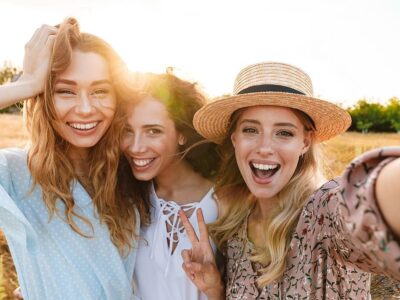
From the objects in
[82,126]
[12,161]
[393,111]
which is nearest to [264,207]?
[82,126]

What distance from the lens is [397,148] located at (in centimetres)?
104

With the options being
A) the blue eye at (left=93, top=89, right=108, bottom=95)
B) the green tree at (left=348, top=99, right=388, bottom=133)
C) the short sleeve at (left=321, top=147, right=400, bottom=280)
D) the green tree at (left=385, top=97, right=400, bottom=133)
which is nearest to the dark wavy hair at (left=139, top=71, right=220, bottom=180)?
the blue eye at (left=93, top=89, right=108, bottom=95)

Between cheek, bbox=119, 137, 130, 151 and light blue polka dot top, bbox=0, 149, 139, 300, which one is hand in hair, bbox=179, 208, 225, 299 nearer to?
light blue polka dot top, bbox=0, 149, 139, 300

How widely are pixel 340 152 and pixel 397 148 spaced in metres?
11.1

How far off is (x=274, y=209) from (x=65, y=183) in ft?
3.78

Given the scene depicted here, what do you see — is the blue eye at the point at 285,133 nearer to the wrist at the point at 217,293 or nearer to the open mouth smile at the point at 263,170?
the open mouth smile at the point at 263,170

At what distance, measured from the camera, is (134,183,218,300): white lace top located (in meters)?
2.80

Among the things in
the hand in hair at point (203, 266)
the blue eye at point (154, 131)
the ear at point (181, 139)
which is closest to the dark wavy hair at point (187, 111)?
the ear at point (181, 139)

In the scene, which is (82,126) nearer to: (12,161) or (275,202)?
(12,161)

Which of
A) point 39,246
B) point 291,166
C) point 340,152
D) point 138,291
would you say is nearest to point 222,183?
point 291,166

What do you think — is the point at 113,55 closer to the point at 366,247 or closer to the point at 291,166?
the point at 291,166

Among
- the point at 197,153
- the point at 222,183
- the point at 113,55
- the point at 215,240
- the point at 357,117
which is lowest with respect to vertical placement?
the point at 215,240

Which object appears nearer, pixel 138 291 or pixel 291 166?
pixel 291 166

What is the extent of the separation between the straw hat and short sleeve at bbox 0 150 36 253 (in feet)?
3.39
